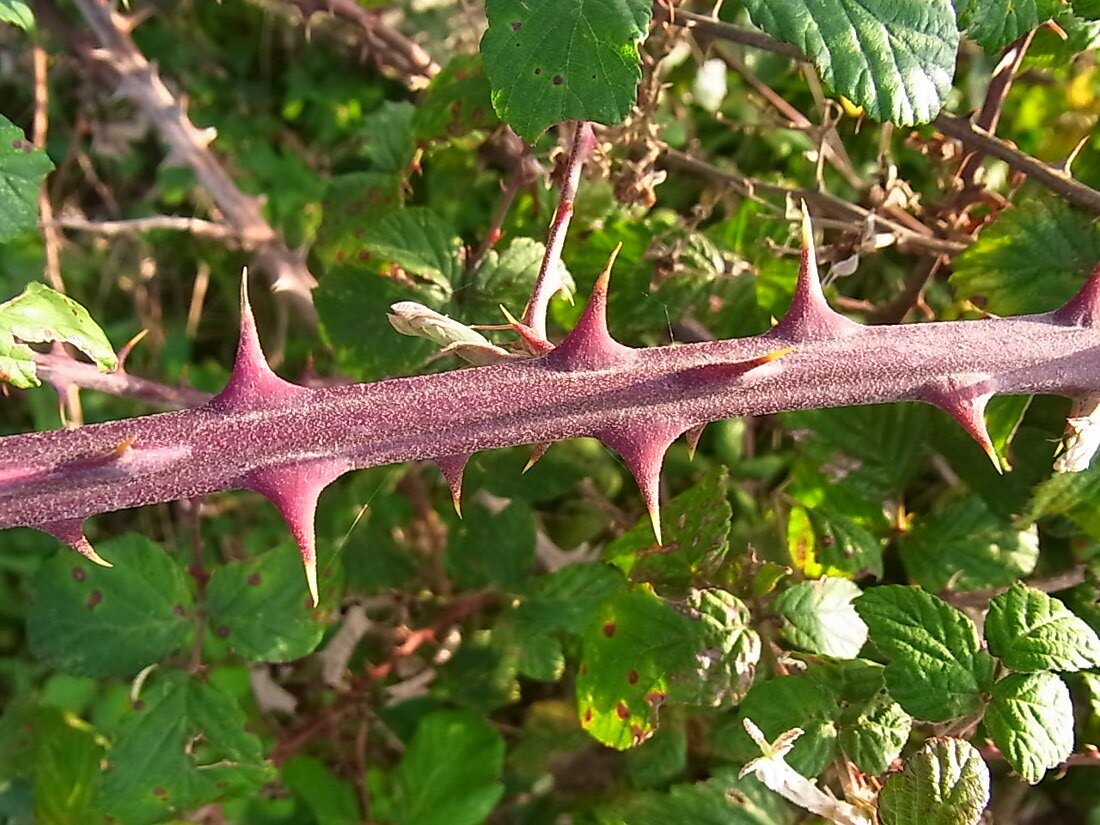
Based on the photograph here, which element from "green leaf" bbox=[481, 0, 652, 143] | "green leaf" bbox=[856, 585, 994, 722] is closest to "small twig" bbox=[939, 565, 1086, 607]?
"green leaf" bbox=[856, 585, 994, 722]

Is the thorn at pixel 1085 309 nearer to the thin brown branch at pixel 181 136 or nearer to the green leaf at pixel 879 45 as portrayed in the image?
the green leaf at pixel 879 45

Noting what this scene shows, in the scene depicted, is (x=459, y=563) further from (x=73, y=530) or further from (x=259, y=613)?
(x=73, y=530)

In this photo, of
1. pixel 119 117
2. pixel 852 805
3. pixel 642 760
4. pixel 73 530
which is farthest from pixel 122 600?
pixel 119 117

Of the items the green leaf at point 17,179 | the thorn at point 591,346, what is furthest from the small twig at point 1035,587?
the green leaf at point 17,179

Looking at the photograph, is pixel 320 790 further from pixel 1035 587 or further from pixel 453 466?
pixel 1035 587

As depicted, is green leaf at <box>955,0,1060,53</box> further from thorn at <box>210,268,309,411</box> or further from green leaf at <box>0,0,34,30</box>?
green leaf at <box>0,0,34,30</box>
